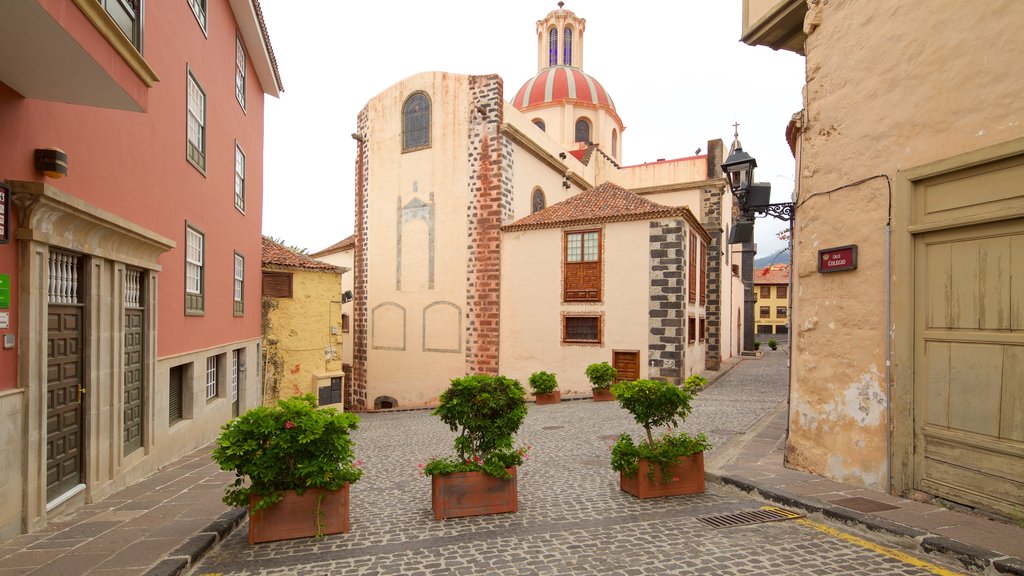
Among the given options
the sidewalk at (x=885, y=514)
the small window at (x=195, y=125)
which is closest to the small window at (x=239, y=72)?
the small window at (x=195, y=125)

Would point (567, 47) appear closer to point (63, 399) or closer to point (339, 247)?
point (339, 247)

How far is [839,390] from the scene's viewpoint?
6727 millimetres

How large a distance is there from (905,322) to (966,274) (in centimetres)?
73

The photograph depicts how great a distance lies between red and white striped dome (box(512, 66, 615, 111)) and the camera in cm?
3334

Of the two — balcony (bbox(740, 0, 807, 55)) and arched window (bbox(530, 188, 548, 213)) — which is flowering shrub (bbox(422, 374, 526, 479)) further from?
arched window (bbox(530, 188, 548, 213))

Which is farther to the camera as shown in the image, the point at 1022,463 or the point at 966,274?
the point at 966,274

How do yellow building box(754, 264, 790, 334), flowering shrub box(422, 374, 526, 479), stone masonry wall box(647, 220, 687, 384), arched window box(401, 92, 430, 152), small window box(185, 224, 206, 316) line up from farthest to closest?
yellow building box(754, 264, 790, 334) → arched window box(401, 92, 430, 152) → stone masonry wall box(647, 220, 687, 384) → small window box(185, 224, 206, 316) → flowering shrub box(422, 374, 526, 479)

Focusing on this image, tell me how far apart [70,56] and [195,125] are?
5668 millimetres

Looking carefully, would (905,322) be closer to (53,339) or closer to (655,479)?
(655,479)

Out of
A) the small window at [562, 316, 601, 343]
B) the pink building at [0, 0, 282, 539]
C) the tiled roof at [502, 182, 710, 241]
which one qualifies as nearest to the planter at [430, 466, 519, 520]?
the pink building at [0, 0, 282, 539]

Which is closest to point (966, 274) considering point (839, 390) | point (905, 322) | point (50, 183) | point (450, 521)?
point (905, 322)

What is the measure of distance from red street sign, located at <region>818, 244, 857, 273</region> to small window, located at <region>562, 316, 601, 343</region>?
1184cm

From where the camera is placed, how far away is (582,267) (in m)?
19.0

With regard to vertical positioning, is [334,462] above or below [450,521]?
above
